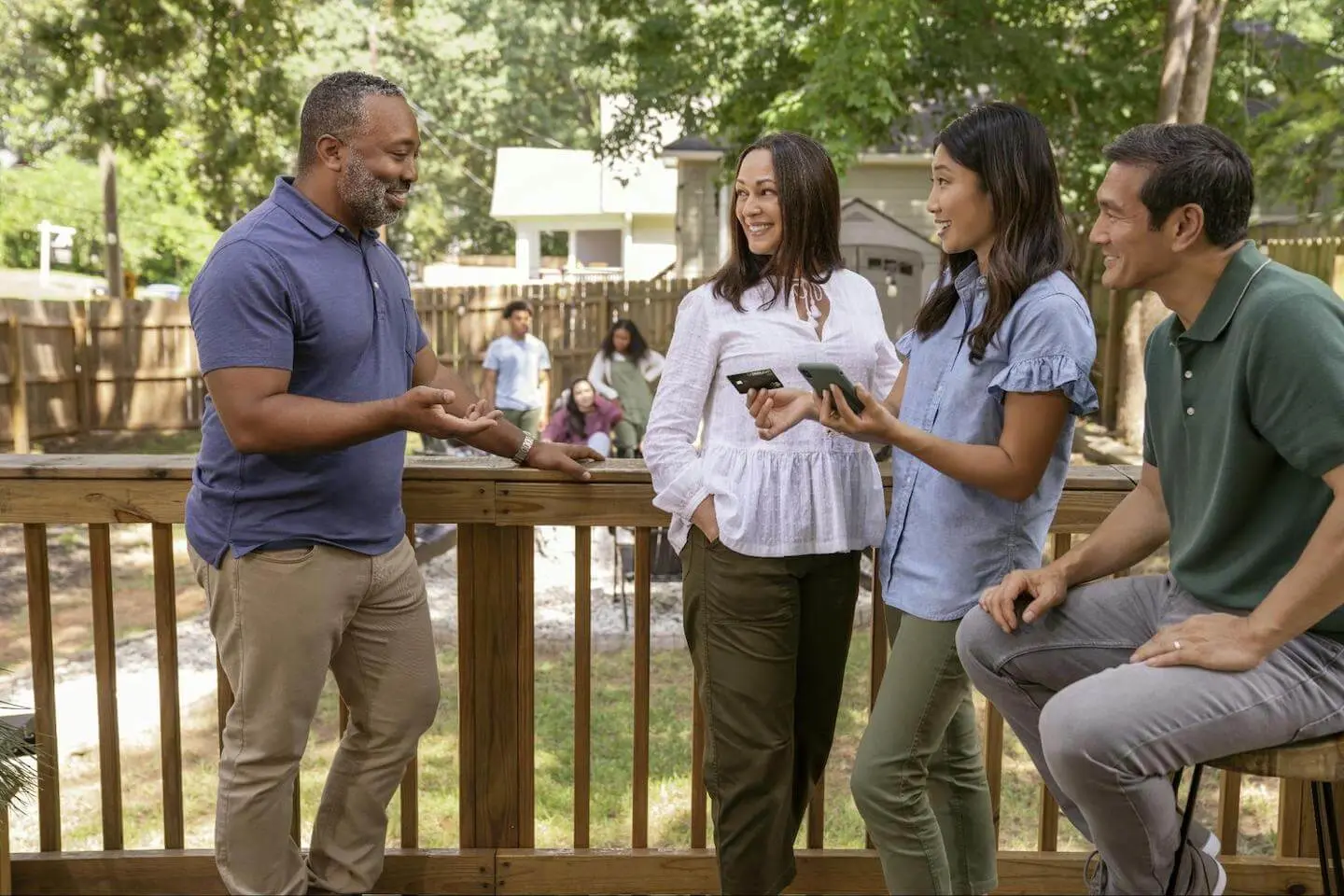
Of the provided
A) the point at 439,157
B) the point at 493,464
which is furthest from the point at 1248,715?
the point at 439,157

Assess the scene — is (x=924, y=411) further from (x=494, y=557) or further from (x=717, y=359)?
(x=494, y=557)

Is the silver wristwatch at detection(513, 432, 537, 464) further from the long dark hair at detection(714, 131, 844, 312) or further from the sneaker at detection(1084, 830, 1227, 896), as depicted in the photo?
the sneaker at detection(1084, 830, 1227, 896)

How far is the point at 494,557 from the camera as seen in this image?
9.45ft

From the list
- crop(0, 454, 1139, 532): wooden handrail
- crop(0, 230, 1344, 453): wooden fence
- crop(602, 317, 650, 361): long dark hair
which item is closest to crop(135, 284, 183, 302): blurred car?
crop(0, 230, 1344, 453): wooden fence

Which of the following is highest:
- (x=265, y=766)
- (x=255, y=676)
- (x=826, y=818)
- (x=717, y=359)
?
(x=717, y=359)

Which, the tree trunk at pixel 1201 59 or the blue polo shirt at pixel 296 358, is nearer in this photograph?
the blue polo shirt at pixel 296 358

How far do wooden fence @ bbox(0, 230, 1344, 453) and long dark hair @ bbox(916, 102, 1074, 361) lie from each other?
A: 9.21 meters

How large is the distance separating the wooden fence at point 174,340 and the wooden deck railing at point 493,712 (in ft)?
29.0

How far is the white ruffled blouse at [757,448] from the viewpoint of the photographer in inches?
98.4

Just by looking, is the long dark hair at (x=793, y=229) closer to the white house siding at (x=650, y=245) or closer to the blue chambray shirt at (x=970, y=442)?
the blue chambray shirt at (x=970, y=442)

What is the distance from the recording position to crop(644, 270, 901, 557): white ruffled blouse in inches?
98.4

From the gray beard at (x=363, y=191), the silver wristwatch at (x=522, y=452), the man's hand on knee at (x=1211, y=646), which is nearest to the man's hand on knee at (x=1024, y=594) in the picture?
the man's hand on knee at (x=1211, y=646)

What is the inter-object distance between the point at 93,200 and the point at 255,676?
4670 cm

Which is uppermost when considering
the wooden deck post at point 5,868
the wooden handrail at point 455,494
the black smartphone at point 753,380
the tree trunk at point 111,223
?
the tree trunk at point 111,223
